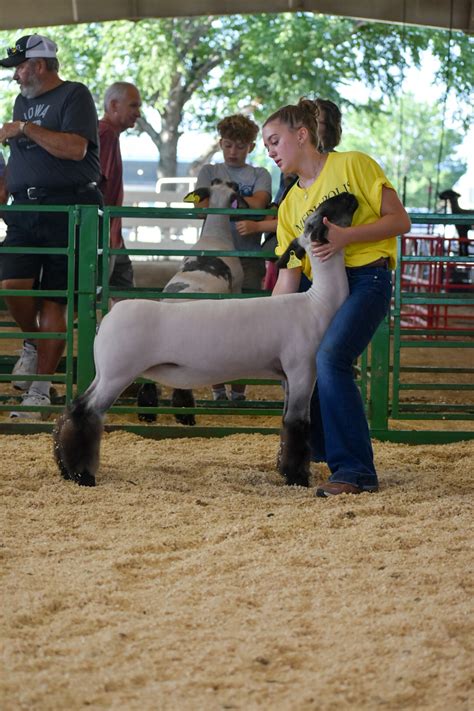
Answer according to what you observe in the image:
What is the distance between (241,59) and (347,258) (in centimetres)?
2237

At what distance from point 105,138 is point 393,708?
5.76 meters

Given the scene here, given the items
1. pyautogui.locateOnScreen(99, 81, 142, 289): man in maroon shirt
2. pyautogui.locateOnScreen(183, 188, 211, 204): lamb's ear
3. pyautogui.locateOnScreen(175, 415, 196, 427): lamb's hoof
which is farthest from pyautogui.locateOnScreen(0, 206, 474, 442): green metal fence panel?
pyautogui.locateOnScreen(99, 81, 142, 289): man in maroon shirt

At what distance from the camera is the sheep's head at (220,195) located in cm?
657

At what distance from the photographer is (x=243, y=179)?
266 inches

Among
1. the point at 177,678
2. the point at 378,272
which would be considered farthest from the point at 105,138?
the point at 177,678

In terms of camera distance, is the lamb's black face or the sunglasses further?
the sunglasses

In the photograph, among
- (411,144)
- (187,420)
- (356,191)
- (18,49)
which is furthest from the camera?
(411,144)

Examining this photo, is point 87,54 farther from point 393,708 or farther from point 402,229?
point 393,708

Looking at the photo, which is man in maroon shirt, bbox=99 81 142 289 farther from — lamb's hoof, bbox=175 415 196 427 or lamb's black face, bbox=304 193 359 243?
lamb's black face, bbox=304 193 359 243

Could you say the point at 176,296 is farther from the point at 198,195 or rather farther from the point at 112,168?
the point at 112,168

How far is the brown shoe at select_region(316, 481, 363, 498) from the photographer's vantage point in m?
4.61

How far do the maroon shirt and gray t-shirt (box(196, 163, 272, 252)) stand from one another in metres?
0.91

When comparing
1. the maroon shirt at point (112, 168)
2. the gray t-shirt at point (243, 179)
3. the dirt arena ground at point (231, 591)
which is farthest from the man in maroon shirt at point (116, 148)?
the dirt arena ground at point (231, 591)

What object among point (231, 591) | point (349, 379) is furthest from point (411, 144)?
point (231, 591)
